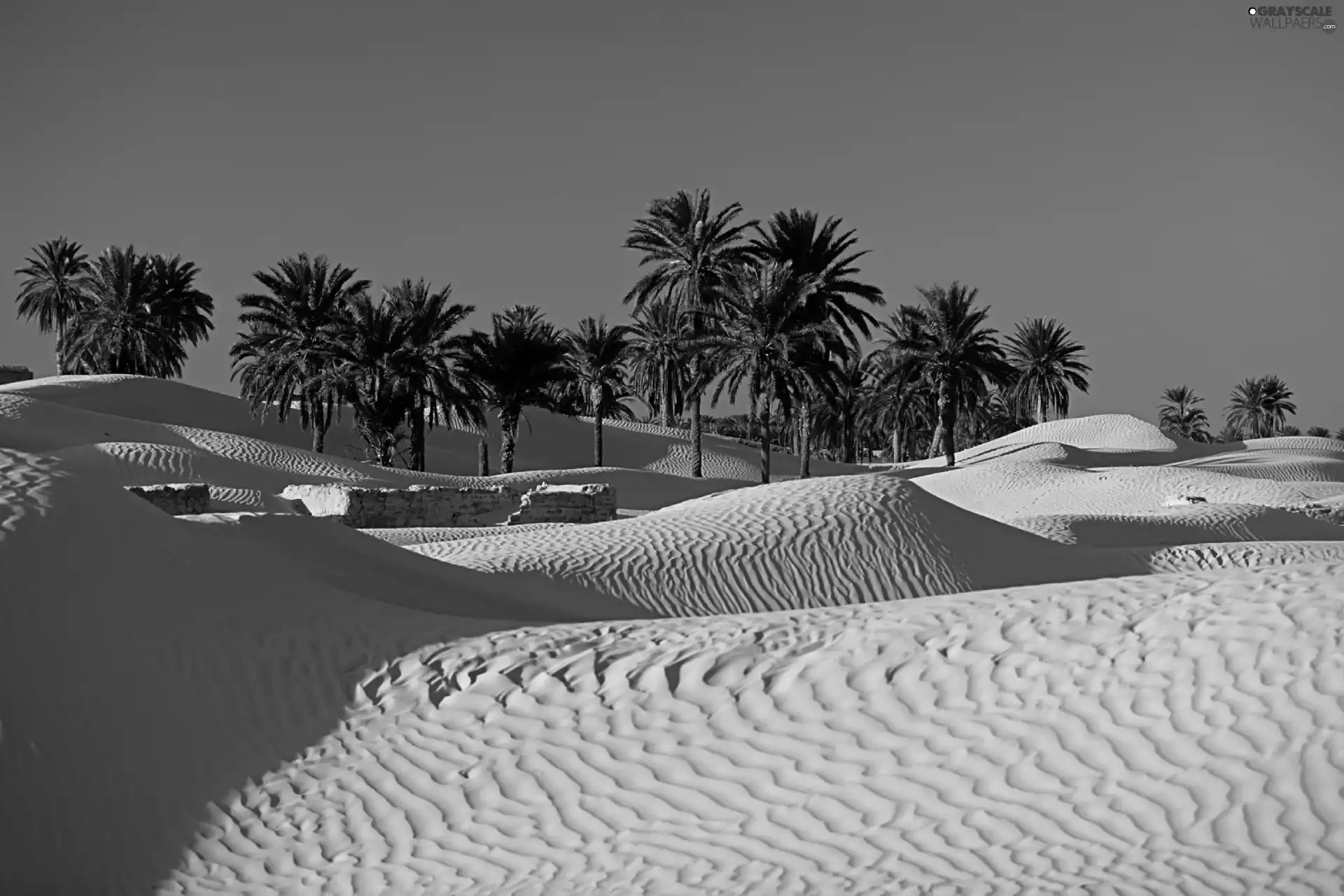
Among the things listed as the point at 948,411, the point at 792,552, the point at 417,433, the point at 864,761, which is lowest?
the point at 864,761

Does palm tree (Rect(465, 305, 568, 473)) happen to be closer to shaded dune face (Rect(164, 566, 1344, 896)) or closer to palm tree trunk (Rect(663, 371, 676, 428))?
palm tree trunk (Rect(663, 371, 676, 428))

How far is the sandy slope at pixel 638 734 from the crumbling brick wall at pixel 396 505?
8936 millimetres

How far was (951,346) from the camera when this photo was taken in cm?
3306

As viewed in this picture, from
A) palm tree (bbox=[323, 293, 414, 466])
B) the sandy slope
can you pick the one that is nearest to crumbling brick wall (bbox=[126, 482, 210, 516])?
the sandy slope

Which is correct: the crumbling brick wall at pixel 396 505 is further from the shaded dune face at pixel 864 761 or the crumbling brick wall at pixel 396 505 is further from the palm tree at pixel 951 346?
the palm tree at pixel 951 346

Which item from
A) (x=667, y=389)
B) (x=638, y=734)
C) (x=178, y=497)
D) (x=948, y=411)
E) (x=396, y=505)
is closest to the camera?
(x=638, y=734)

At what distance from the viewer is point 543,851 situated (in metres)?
4.50

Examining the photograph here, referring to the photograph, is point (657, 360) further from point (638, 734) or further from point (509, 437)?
point (638, 734)

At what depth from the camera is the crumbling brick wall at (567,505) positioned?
1775 cm

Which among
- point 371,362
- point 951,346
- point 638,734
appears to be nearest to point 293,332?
point 371,362

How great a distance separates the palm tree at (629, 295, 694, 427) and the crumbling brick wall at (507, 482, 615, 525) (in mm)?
15571

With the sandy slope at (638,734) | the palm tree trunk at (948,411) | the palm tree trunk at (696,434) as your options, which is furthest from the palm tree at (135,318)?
the sandy slope at (638,734)

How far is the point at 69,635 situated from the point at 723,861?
11.2 feet

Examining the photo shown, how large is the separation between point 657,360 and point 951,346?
938 cm
